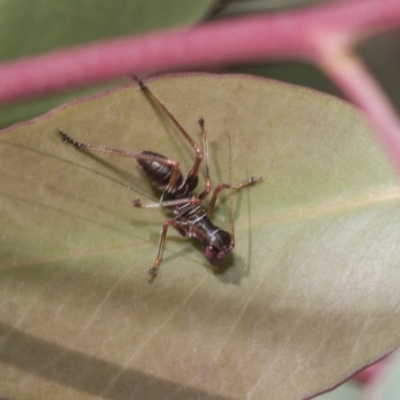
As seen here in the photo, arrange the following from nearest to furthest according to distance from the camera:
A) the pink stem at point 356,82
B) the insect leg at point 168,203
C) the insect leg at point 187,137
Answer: the pink stem at point 356,82, the insect leg at point 187,137, the insect leg at point 168,203

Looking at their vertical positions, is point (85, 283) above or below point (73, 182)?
below

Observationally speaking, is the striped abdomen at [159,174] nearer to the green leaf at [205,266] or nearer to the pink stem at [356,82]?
the green leaf at [205,266]

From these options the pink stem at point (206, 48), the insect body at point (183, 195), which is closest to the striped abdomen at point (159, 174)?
the insect body at point (183, 195)

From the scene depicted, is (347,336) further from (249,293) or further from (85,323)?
(85,323)

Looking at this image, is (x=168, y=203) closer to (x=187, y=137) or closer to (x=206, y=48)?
(x=187, y=137)

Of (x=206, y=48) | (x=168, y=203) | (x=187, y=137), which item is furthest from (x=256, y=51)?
(x=168, y=203)

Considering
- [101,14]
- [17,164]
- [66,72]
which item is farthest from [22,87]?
[101,14]

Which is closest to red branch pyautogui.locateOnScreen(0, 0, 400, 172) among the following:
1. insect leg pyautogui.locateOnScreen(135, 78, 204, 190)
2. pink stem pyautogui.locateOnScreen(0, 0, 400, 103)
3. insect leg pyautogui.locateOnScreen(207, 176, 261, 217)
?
pink stem pyautogui.locateOnScreen(0, 0, 400, 103)
